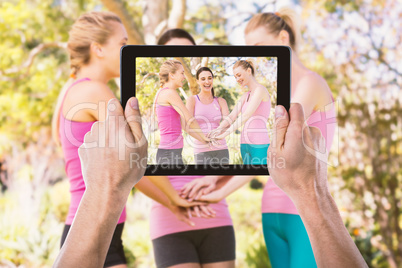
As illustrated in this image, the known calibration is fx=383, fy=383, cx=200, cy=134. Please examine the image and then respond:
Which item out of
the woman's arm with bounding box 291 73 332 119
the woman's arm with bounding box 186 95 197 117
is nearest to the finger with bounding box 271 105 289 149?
the woman's arm with bounding box 186 95 197 117

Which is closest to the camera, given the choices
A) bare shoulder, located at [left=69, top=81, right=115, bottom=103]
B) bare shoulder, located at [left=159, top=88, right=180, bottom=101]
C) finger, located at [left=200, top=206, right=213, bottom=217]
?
bare shoulder, located at [left=159, top=88, right=180, bottom=101]

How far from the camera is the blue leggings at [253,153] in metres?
1.46

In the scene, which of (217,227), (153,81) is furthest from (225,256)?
(153,81)

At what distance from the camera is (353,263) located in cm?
107

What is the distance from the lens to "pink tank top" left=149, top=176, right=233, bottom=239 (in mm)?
2168

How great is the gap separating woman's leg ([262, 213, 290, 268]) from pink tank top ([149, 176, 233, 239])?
0.23 meters

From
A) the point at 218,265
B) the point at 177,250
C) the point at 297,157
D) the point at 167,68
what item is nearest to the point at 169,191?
the point at 177,250

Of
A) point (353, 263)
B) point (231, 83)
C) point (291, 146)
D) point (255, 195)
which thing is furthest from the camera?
point (255, 195)

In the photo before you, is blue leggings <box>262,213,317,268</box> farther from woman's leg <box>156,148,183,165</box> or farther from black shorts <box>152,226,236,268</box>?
woman's leg <box>156,148,183,165</box>

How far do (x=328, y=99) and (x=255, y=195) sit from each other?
4.80 meters

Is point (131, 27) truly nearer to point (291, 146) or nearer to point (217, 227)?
point (217, 227)

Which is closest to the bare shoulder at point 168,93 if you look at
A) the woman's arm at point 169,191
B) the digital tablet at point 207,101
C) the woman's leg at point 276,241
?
the digital tablet at point 207,101

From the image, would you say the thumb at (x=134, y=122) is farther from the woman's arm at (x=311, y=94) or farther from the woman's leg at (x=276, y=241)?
the woman's leg at (x=276, y=241)

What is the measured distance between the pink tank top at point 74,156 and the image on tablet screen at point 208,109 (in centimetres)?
55
